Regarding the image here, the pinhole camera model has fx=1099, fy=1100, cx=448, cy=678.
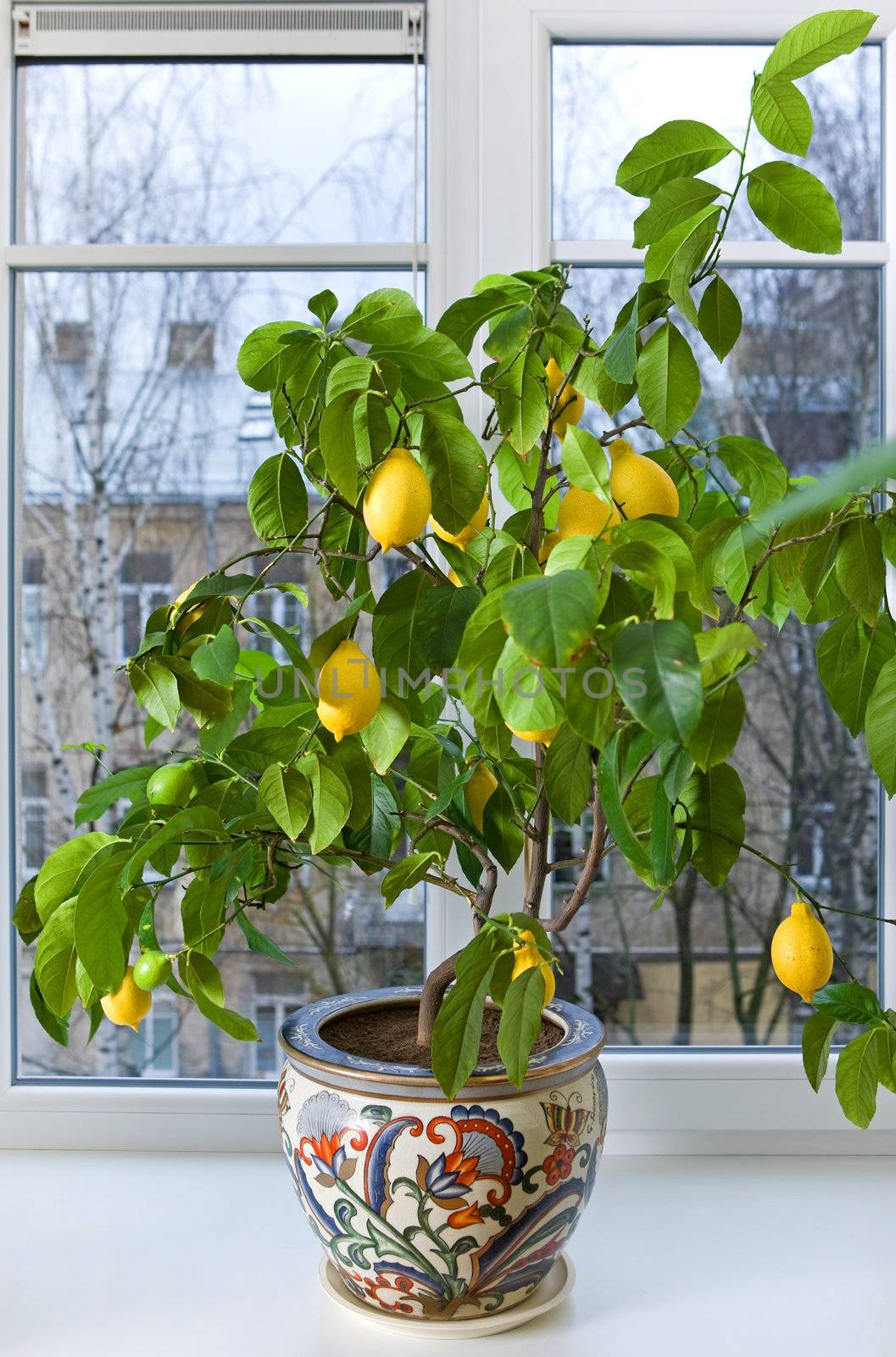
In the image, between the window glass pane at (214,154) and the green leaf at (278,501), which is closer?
the green leaf at (278,501)

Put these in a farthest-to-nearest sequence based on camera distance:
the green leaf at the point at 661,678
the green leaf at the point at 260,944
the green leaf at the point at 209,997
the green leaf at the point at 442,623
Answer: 1. the green leaf at the point at 260,944
2. the green leaf at the point at 209,997
3. the green leaf at the point at 442,623
4. the green leaf at the point at 661,678

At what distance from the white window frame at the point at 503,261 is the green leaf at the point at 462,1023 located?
0.47m

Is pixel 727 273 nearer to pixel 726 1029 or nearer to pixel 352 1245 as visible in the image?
pixel 726 1029

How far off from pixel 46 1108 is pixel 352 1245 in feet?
1.77

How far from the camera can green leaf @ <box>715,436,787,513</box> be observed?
2.49 feet

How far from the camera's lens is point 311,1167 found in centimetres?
79

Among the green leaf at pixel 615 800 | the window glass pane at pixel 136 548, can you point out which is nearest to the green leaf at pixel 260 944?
the window glass pane at pixel 136 548

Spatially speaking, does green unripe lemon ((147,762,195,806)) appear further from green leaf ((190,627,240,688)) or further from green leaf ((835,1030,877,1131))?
green leaf ((835,1030,877,1131))

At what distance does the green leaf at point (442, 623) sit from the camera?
27.4 inches

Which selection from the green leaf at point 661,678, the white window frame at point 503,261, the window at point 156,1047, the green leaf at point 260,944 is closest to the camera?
the green leaf at point 661,678

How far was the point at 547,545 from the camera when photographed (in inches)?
30.5

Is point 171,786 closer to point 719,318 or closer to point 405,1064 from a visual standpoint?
point 405,1064

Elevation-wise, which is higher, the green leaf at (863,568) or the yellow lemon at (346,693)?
the green leaf at (863,568)

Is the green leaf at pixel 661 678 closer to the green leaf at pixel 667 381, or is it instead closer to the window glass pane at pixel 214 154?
the green leaf at pixel 667 381
